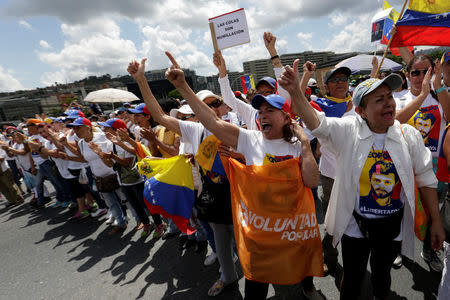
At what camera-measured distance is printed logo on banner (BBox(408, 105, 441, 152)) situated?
246 centimetres

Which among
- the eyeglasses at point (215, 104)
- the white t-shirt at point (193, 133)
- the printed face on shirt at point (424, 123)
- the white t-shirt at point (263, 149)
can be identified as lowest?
the printed face on shirt at point (424, 123)

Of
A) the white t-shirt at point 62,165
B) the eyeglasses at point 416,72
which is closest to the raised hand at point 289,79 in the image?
the eyeglasses at point 416,72

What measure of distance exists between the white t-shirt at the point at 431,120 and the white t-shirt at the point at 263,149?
1.55 metres

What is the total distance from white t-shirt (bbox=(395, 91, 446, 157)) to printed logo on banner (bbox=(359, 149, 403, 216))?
1246 mm

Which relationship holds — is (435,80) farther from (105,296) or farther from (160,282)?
(105,296)

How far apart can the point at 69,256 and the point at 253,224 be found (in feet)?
12.9

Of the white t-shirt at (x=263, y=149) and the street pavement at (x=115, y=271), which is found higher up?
the white t-shirt at (x=263, y=149)

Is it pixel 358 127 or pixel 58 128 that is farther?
pixel 58 128

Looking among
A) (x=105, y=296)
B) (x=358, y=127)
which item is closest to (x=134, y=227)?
(x=105, y=296)

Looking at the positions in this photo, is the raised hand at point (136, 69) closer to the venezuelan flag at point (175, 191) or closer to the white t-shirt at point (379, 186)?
the venezuelan flag at point (175, 191)

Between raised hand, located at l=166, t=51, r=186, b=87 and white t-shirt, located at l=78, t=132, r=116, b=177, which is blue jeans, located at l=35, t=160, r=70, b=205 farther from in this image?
raised hand, located at l=166, t=51, r=186, b=87

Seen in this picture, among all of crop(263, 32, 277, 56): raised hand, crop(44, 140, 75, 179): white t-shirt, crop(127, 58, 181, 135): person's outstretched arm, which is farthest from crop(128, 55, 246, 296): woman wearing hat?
crop(44, 140, 75, 179): white t-shirt

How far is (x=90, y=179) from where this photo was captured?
195 inches

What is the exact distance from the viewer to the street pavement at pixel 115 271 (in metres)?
2.52
